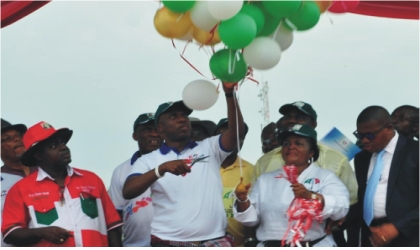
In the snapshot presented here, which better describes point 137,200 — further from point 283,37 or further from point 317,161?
point 283,37

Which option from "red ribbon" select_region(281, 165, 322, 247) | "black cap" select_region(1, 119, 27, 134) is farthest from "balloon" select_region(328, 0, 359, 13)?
"black cap" select_region(1, 119, 27, 134)

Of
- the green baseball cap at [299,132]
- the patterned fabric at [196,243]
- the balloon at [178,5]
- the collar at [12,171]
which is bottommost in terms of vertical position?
the patterned fabric at [196,243]

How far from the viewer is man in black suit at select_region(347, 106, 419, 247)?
541 centimetres

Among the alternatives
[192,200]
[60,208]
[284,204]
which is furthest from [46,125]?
[284,204]

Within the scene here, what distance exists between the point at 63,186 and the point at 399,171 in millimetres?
2102

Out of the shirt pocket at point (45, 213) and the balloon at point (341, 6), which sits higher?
the balloon at point (341, 6)

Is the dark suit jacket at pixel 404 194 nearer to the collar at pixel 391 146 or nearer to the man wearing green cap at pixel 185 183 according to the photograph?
the collar at pixel 391 146

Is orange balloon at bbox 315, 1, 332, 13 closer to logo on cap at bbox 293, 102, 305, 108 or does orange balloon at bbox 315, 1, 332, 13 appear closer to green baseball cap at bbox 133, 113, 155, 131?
logo on cap at bbox 293, 102, 305, 108

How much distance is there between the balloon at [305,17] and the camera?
489 cm

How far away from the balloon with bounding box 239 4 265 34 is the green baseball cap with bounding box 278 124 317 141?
0.89 metres

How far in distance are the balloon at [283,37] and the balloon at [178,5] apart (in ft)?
1.70

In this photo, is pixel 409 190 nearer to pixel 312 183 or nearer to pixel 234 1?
pixel 312 183

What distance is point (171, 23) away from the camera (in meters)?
4.93

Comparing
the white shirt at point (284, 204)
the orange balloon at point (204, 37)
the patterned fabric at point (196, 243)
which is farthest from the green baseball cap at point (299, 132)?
the orange balloon at point (204, 37)
